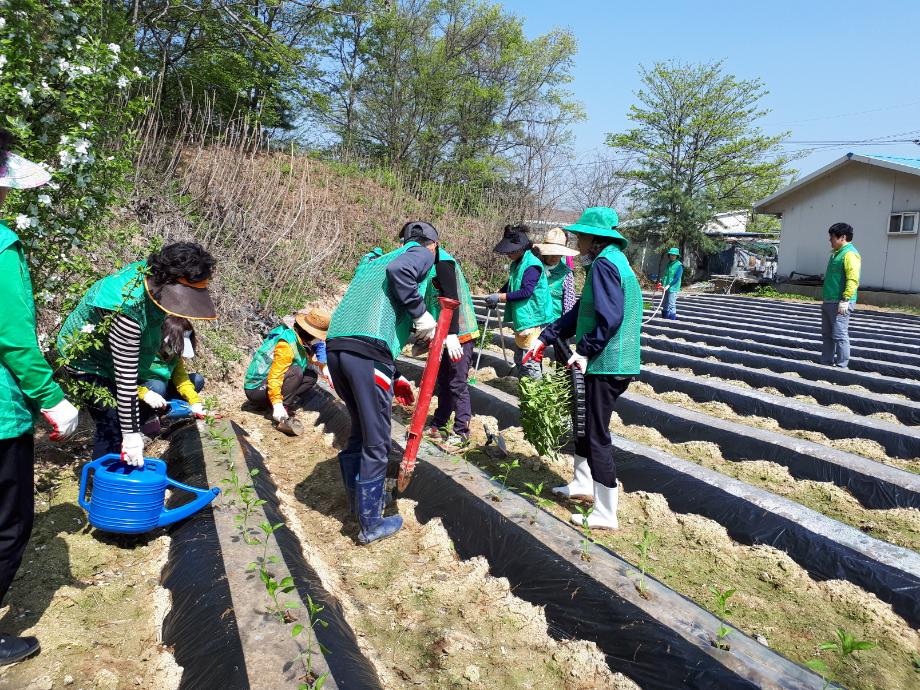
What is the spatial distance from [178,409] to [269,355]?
1.03 meters

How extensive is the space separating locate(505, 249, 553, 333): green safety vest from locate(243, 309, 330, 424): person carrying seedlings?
168cm

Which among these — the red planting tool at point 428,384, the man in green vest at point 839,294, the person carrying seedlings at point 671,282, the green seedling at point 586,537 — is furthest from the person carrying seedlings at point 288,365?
the person carrying seedlings at point 671,282

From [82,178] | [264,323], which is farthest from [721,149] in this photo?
[82,178]

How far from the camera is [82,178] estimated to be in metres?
3.53

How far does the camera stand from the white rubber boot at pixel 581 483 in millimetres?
3666

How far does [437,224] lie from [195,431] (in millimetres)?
12374

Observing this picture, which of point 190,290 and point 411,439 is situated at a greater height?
point 190,290

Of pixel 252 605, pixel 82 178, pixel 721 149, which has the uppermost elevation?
pixel 721 149

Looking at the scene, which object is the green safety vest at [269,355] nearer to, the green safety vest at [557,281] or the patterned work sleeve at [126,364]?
the patterned work sleeve at [126,364]

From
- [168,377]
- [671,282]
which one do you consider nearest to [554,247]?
[168,377]

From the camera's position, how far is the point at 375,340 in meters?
3.11

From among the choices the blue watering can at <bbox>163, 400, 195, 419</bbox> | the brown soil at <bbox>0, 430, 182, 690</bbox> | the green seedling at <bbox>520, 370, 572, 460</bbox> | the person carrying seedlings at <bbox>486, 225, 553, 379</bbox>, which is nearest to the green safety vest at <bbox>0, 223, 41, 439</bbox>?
the brown soil at <bbox>0, 430, 182, 690</bbox>

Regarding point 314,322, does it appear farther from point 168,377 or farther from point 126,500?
point 126,500

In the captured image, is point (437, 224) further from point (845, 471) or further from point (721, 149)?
point (721, 149)
